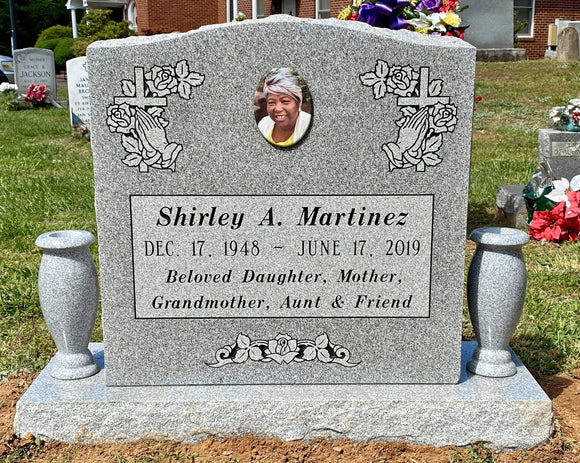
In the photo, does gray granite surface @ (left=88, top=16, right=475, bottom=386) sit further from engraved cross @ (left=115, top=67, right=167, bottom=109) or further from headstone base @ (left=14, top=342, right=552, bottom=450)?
headstone base @ (left=14, top=342, right=552, bottom=450)

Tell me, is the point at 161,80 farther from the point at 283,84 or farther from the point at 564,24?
the point at 564,24

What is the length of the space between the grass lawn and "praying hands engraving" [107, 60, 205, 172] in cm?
156

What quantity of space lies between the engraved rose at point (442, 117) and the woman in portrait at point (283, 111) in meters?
0.52

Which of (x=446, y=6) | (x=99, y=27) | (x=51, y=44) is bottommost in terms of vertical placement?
(x=446, y=6)

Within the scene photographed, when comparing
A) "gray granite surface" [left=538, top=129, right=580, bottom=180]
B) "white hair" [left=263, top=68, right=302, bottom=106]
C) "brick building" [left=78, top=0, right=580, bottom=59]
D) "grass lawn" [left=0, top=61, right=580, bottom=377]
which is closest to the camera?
"white hair" [left=263, top=68, right=302, bottom=106]

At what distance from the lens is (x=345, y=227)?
126 inches

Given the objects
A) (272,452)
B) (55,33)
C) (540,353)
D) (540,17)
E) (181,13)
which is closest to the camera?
(272,452)

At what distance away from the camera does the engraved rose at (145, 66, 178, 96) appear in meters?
3.04

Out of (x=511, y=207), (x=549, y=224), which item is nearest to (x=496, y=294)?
(x=549, y=224)

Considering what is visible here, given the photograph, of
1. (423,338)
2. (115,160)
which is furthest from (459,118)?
(115,160)

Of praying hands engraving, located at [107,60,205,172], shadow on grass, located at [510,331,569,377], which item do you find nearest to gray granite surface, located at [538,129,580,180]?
shadow on grass, located at [510,331,569,377]

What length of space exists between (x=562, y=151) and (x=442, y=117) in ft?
15.4

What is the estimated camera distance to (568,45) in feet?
60.4

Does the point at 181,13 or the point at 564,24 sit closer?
the point at 564,24
